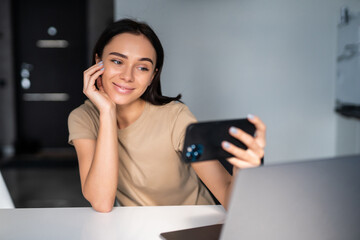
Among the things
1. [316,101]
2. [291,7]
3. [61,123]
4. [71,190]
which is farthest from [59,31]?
[316,101]

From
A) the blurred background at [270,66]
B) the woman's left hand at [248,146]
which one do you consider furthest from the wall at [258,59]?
the woman's left hand at [248,146]

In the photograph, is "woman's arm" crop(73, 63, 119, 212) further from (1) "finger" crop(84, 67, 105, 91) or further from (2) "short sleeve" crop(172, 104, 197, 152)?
(2) "short sleeve" crop(172, 104, 197, 152)

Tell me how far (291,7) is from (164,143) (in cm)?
220

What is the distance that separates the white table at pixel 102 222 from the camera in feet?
2.79

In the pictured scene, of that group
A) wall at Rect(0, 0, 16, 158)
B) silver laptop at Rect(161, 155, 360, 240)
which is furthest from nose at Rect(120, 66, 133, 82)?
wall at Rect(0, 0, 16, 158)

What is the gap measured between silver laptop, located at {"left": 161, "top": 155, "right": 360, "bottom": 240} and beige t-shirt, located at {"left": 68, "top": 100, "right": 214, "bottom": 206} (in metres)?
0.75

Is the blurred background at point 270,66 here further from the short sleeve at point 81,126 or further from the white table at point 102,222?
the white table at point 102,222

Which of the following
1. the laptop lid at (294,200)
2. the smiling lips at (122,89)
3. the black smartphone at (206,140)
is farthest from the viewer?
the smiling lips at (122,89)

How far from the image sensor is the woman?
1.18 metres

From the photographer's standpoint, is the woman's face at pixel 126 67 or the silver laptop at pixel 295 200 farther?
the woman's face at pixel 126 67

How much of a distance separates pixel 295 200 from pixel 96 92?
2.61 ft

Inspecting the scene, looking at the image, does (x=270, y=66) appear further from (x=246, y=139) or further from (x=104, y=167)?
(x=246, y=139)

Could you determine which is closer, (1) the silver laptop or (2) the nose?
(1) the silver laptop

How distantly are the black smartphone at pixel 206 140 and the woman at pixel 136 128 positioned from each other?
45 cm
